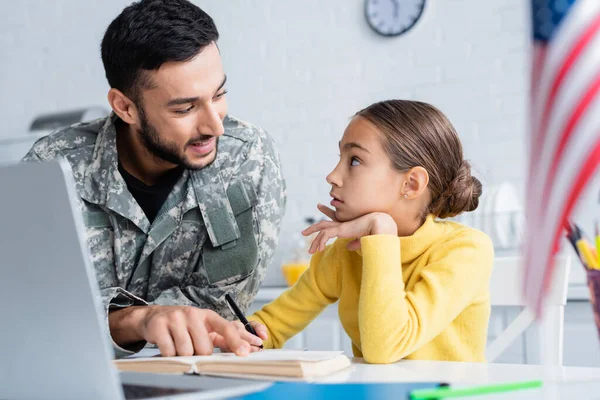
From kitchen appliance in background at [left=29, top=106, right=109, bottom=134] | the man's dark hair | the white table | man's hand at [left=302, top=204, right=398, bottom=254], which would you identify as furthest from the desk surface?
kitchen appliance in background at [left=29, top=106, right=109, bottom=134]

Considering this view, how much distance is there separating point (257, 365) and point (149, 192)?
0.84m

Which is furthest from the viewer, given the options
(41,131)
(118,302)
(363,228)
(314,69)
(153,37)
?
(41,131)

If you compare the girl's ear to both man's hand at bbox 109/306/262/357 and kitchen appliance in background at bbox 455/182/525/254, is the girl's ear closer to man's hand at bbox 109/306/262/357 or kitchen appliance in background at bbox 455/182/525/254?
man's hand at bbox 109/306/262/357

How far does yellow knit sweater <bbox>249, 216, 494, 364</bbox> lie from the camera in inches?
38.9

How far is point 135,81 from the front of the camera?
60.6 inches

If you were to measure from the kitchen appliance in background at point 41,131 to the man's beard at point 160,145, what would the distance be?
5.13ft

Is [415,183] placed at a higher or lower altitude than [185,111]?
lower

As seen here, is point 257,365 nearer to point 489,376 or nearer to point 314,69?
point 489,376

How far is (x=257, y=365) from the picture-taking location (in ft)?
2.52

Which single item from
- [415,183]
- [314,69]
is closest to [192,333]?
[415,183]

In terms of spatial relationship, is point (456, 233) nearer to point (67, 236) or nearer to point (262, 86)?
point (67, 236)

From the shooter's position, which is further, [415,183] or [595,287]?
[415,183]

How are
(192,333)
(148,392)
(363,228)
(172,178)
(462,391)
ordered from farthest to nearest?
(172,178)
(363,228)
(192,333)
(148,392)
(462,391)

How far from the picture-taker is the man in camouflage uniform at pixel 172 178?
1.46 meters
